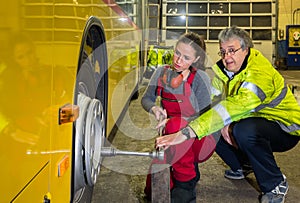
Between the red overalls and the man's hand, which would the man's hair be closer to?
the red overalls

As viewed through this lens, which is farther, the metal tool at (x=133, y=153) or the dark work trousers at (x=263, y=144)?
the dark work trousers at (x=263, y=144)

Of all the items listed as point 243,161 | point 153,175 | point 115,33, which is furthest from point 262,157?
point 115,33

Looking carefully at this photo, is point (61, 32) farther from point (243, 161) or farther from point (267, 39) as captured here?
point (267, 39)

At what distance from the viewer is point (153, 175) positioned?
1682mm

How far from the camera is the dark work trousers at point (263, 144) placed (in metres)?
2.06

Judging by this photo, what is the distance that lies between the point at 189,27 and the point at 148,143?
8.02m

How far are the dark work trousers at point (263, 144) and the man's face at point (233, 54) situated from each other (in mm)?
364

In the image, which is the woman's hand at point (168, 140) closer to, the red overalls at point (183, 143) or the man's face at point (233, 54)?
the red overalls at point (183, 143)

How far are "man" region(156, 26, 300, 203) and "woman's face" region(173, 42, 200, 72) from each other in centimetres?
19

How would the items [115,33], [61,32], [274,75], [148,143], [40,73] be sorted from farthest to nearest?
[148,143], [115,33], [274,75], [61,32], [40,73]

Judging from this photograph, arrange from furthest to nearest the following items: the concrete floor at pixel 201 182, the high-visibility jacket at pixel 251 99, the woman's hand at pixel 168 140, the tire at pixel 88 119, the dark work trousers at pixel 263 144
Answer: the concrete floor at pixel 201 182 < the dark work trousers at pixel 263 144 < the high-visibility jacket at pixel 251 99 < the woman's hand at pixel 168 140 < the tire at pixel 88 119

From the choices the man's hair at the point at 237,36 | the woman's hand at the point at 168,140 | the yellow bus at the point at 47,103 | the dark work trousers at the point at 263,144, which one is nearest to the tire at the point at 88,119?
the yellow bus at the point at 47,103

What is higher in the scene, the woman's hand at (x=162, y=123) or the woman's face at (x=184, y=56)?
the woman's face at (x=184, y=56)

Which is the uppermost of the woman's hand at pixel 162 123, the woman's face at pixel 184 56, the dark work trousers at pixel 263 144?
the woman's face at pixel 184 56
